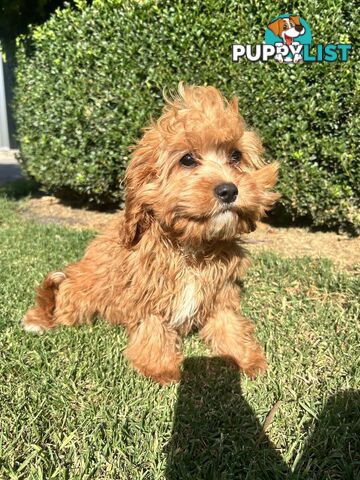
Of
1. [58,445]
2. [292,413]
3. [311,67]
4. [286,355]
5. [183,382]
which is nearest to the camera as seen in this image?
[58,445]

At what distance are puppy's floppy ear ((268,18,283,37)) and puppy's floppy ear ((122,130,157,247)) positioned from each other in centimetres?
273

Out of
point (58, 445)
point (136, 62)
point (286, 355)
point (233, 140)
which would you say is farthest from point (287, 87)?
point (58, 445)

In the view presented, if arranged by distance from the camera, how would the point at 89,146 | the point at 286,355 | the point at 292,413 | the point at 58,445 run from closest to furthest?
the point at 58,445
the point at 292,413
the point at 286,355
the point at 89,146

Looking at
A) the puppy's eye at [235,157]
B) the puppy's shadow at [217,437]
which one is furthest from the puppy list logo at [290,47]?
the puppy's shadow at [217,437]

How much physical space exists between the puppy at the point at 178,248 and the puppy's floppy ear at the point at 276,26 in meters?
2.36

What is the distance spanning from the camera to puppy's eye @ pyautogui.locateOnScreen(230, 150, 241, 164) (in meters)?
2.50

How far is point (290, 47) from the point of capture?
449 cm

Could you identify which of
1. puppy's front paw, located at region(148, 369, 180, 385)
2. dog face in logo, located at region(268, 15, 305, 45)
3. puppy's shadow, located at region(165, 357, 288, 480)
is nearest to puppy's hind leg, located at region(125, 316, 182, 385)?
puppy's front paw, located at region(148, 369, 180, 385)

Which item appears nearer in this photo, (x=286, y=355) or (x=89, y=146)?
(x=286, y=355)

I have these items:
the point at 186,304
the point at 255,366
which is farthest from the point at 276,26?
the point at 255,366

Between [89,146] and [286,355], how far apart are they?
3833 millimetres

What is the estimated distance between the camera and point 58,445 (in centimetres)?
208

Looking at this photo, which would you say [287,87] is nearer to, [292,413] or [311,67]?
[311,67]

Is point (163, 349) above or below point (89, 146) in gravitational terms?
below
